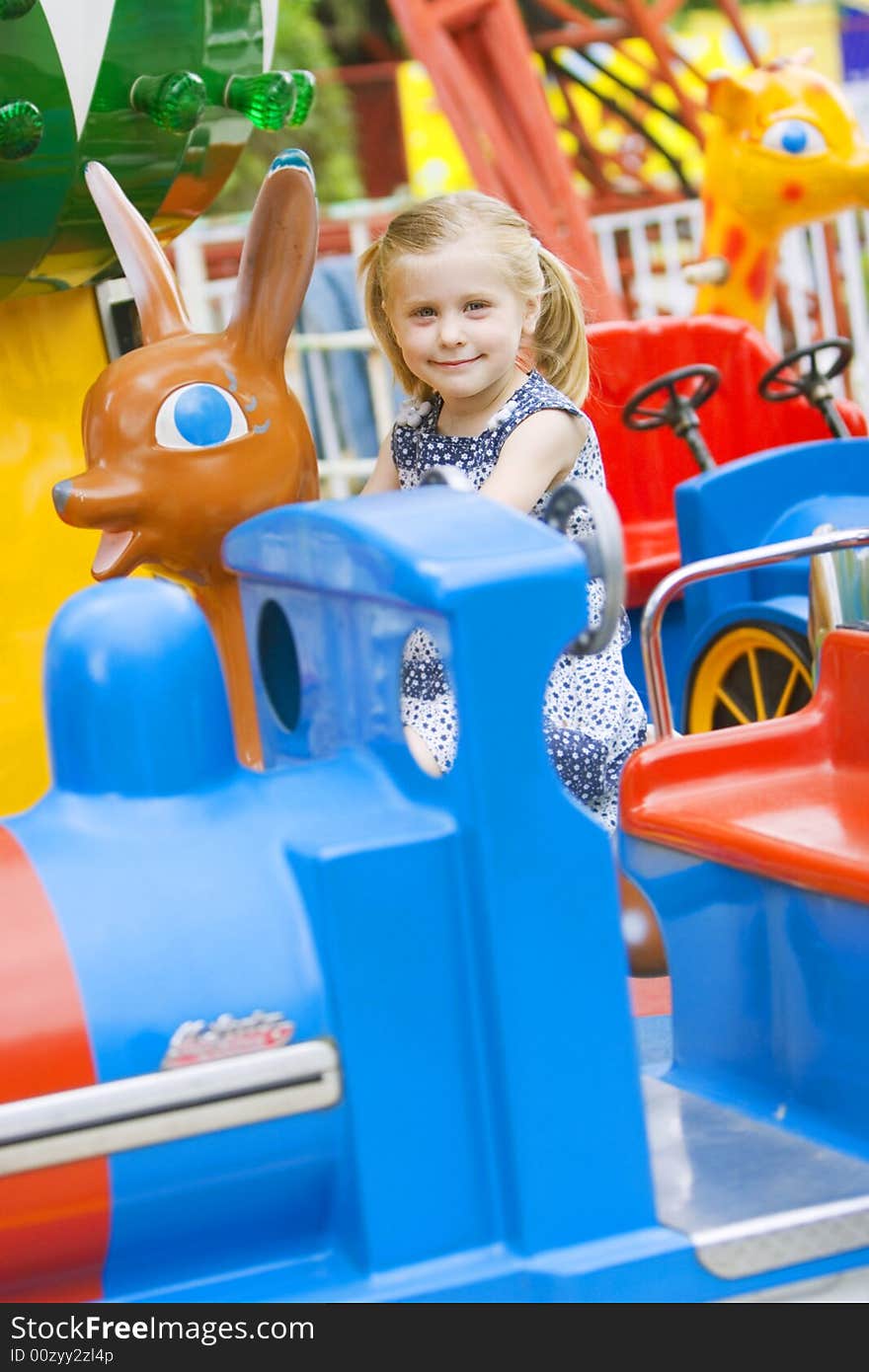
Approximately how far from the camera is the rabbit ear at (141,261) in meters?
1.64

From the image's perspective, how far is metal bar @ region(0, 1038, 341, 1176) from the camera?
105 centimetres

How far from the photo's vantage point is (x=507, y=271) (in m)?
1.74

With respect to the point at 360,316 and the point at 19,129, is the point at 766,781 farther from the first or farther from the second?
the point at 360,316

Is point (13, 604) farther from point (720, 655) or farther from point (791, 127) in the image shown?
point (791, 127)

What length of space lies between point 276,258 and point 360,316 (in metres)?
4.13

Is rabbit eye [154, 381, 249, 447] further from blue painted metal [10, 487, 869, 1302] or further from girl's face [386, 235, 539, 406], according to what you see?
blue painted metal [10, 487, 869, 1302]

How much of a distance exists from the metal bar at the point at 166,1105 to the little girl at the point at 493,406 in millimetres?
554

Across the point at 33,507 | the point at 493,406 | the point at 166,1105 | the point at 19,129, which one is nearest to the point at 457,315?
the point at 493,406

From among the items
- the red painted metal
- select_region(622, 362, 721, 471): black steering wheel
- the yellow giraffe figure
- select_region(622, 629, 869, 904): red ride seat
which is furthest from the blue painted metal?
the red painted metal

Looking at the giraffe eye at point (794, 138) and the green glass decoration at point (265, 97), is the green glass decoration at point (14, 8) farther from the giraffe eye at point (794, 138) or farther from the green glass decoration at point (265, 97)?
the giraffe eye at point (794, 138)

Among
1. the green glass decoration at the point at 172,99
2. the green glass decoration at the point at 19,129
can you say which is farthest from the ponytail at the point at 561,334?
the green glass decoration at the point at 19,129

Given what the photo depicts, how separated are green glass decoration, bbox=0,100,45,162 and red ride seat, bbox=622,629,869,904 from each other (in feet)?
2.69

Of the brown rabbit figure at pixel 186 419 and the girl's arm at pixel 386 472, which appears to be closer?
the brown rabbit figure at pixel 186 419
